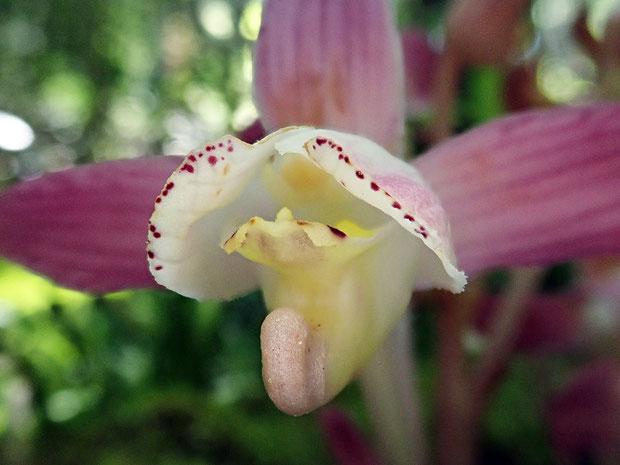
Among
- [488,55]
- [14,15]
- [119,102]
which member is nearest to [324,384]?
[488,55]

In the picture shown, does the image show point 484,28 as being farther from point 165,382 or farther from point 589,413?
point 165,382

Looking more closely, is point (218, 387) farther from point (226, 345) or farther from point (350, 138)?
point (350, 138)

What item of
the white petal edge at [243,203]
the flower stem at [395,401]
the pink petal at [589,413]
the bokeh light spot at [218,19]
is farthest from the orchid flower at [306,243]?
the bokeh light spot at [218,19]

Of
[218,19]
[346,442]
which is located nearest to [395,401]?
[346,442]

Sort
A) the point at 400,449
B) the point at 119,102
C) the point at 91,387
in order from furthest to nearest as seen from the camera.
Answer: the point at 119,102 → the point at 91,387 → the point at 400,449

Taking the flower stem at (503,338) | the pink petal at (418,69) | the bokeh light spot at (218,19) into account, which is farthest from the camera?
the bokeh light spot at (218,19)

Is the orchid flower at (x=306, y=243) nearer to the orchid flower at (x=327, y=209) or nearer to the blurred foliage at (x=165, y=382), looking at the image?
the orchid flower at (x=327, y=209)
